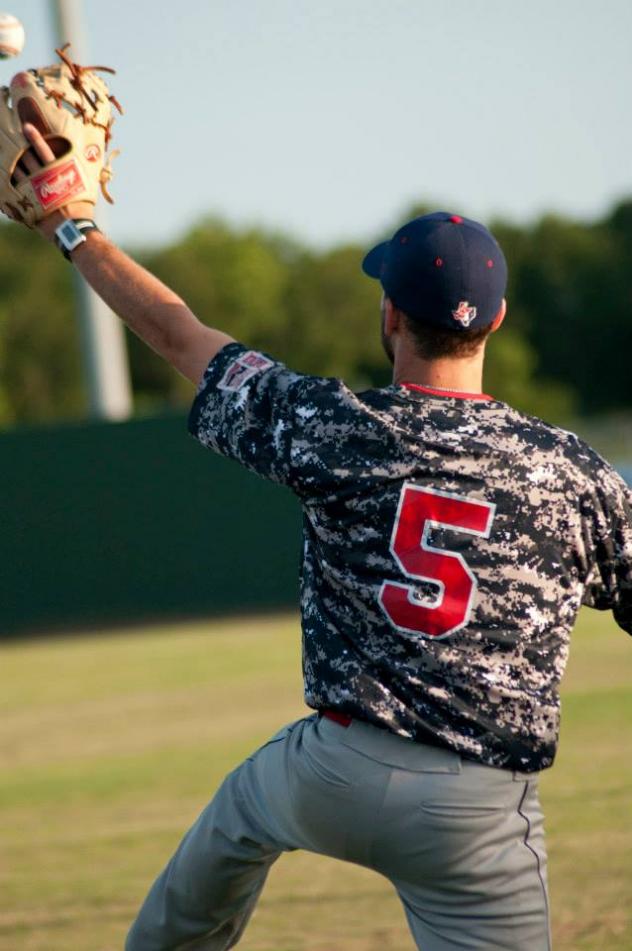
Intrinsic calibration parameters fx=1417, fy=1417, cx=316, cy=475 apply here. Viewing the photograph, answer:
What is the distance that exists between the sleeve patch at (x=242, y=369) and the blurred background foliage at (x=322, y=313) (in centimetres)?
7640

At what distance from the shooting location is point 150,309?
299cm

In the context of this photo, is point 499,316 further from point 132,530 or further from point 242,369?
point 132,530

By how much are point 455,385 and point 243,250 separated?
326ft

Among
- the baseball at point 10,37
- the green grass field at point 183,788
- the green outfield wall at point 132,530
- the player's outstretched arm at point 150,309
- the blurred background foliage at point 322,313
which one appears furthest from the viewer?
the blurred background foliage at point 322,313

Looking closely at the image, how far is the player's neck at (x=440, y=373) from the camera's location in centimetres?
288

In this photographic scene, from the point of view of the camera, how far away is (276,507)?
→ 50.6 ft

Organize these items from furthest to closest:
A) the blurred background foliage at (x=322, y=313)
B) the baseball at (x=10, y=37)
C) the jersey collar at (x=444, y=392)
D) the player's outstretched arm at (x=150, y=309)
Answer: the blurred background foliage at (x=322, y=313)
the baseball at (x=10, y=37)
the player's outstretched arm at (x=150, y=309)
the jersey collar at (x=444, y=392)

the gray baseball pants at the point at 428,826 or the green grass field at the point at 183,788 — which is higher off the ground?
the gray baseball pants at the point at 428,826

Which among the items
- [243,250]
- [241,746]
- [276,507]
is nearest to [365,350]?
[243,250]

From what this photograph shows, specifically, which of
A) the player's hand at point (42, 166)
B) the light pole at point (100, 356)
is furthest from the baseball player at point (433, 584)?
the light pole at point (100, 356)

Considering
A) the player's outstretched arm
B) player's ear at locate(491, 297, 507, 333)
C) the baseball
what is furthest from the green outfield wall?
player's ear at locate(491, 297, 507, 333)

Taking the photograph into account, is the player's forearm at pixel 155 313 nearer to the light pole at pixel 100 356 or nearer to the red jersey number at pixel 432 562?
the red jersey number at pixel 432 562

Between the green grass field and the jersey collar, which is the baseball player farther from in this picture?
the green grass field

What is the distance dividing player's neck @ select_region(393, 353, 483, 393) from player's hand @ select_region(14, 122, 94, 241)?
86 centimetres
